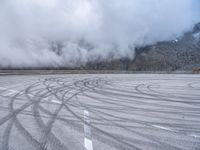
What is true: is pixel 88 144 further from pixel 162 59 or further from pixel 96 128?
pixel 162 59

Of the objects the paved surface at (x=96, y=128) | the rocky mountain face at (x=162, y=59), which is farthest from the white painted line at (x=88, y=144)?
the rocky mountain face at (x=162, y=59)

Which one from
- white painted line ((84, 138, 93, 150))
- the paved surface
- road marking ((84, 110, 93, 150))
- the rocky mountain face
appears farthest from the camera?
the rocky mountain face

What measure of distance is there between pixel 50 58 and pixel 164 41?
1344 inches

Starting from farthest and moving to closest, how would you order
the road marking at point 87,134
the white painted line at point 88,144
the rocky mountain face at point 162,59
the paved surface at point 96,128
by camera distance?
the rocky mountain face at point 162,59, the paved surface at point 96,128, the road marking at point 87,134, the white painted line at point 88,144

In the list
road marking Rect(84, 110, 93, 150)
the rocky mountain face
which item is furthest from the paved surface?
the rocky mountain face

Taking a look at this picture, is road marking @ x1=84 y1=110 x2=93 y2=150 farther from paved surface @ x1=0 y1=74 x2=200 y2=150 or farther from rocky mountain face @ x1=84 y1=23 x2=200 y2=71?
rocky mountain face @ x1=84 y1=23 x2=200 y2=71

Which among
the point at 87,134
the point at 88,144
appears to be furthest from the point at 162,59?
the point at 88,144

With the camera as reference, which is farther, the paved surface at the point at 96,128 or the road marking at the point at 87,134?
the paved surface at the point at 96,128

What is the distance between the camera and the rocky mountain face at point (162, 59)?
58.5 metres

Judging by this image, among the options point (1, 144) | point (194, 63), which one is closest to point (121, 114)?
point (1, 144)

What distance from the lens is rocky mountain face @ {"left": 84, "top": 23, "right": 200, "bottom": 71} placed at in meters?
58.5

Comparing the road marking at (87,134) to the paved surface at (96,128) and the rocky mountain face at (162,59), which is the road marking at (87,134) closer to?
the paved surface at (96,128)

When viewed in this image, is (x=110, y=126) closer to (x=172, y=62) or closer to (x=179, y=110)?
(x=179, y=110)

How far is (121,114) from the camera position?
7.84 m
